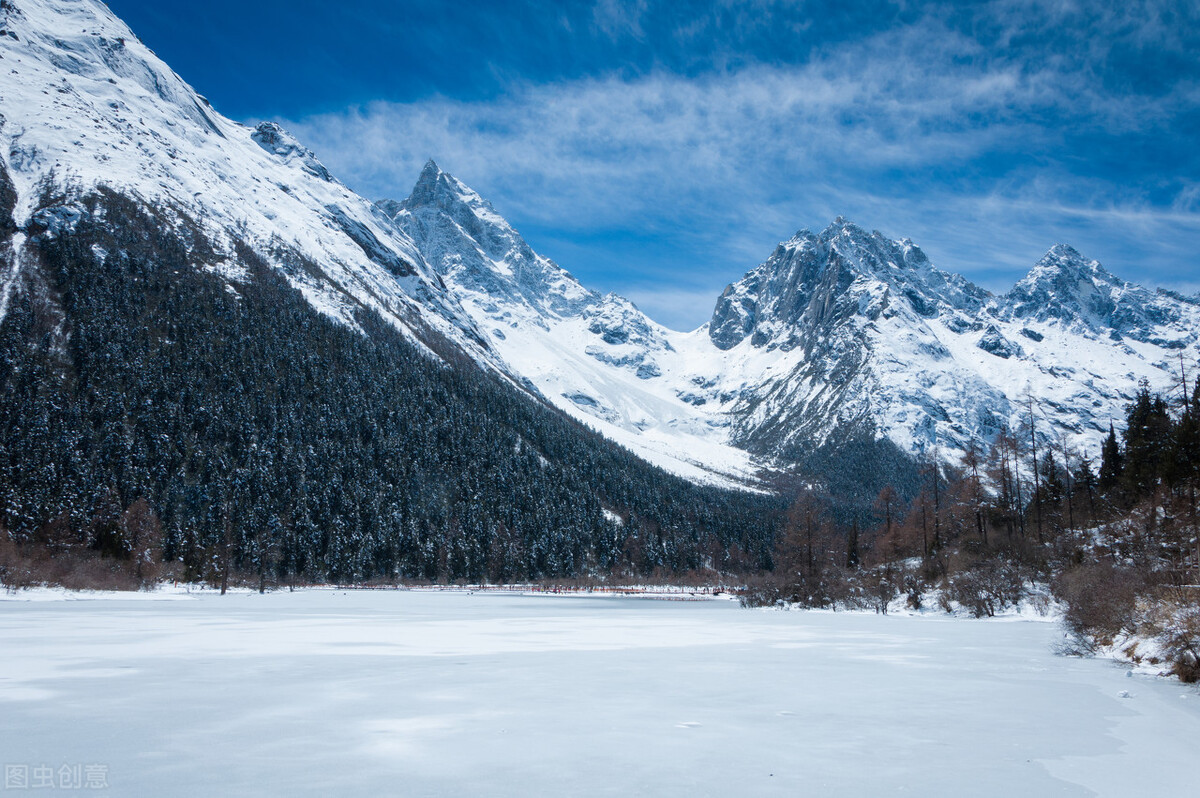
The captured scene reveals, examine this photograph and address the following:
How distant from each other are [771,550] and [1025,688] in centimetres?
15309

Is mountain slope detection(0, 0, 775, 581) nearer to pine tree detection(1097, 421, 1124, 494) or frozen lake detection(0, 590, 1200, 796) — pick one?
frozen lake detection(0, 590, 1200, 796)

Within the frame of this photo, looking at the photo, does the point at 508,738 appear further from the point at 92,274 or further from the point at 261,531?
the point at 92,274

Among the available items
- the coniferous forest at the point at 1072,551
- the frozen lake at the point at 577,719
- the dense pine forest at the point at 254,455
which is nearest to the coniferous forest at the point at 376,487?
the coniferous forest at the point at 1072,551

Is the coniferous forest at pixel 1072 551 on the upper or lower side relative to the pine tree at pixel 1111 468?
lower

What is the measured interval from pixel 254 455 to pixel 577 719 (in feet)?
409

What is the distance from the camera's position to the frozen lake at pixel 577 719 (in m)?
11.0

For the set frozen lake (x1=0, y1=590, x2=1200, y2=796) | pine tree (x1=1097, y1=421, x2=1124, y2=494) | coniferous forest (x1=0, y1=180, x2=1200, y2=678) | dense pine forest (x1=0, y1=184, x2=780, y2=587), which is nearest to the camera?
frozen lake (x1=0, y1=590, x2=1200, y2=796)

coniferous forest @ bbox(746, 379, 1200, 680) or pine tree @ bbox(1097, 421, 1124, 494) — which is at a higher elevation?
pine tree @ bbox(1097, 421, 1124, 494)

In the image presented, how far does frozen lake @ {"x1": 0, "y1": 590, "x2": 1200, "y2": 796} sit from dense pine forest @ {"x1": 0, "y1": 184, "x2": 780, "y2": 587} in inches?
2447

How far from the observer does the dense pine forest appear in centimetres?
9706

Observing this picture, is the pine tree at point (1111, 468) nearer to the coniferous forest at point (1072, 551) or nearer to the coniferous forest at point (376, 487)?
the coniferous forest at point (1072, 551)

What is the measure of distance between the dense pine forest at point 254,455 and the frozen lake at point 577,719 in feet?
204

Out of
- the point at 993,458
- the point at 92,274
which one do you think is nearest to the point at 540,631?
the point at 993,458

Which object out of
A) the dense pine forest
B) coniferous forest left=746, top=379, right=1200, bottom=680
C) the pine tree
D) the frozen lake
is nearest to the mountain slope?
the dense pine forest
